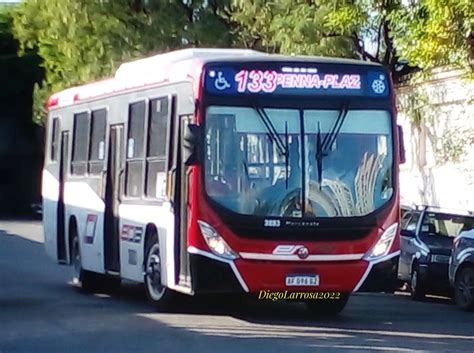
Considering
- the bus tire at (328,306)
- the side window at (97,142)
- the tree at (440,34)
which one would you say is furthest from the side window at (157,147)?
the tree at (440,34)

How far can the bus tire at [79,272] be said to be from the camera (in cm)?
2206

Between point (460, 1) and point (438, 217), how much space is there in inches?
193

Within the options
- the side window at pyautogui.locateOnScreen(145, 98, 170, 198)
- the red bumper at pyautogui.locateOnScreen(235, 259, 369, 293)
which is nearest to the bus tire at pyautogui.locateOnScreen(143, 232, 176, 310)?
the side window at pyautogui.locateOnScreen(145, 98, 170, 198)

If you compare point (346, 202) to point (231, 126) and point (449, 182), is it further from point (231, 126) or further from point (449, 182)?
point (449, 182)

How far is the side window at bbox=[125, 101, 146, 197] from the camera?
18531mm

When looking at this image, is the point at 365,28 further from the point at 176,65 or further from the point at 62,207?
the point at 176,65

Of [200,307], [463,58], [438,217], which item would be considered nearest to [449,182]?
[438,217]

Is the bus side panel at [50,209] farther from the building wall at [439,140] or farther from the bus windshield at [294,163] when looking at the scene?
the bus windshield at [294,163]

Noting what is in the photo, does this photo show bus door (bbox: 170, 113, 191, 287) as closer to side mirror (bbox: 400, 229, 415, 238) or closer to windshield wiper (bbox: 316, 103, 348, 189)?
windshield wiper (bbox: 316, 103, 348, 189)

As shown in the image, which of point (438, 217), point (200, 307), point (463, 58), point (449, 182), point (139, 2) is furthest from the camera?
point (139, 2)

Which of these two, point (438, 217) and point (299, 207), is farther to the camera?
point (438, 217)

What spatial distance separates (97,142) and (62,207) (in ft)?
9.13

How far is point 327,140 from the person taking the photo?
16625 millimetres

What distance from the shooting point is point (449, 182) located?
29.3 m
